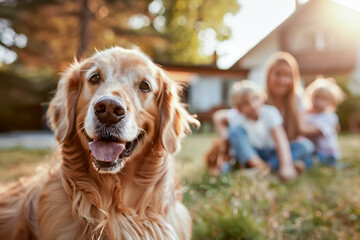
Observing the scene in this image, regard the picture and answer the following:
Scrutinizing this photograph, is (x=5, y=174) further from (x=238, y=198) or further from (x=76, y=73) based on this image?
(x=238, y=198)

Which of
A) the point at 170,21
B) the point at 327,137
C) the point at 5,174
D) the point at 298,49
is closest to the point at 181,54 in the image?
the point at 170,21

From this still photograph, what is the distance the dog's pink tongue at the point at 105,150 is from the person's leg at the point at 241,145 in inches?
122

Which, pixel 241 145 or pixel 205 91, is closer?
pixel 241 145

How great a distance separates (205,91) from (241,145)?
58.1 feet

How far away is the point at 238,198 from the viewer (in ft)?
9.54

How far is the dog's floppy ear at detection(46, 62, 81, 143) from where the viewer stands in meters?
2.17

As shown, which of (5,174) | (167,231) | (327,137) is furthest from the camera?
(327,137)

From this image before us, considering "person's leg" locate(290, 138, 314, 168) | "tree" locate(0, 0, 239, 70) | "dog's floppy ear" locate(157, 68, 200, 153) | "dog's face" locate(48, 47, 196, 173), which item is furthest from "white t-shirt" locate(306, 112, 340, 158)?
"tree" locate(0, 0, 239, 70)

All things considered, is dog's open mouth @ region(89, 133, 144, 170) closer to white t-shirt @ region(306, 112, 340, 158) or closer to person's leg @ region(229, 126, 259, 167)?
person's leg @ region(229, 126, 259, 167)

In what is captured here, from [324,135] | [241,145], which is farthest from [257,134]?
[324,135]

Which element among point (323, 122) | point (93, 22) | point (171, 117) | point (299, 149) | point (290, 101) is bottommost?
point (299, 149)

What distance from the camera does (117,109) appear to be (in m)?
1.91

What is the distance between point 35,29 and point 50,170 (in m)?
12.1

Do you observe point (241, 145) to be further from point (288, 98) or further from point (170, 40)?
point (170, 40)
